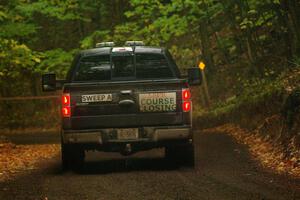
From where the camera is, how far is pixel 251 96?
18.2 m

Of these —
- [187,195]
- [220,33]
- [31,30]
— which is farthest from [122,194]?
[220,33]

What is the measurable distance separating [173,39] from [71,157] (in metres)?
22.6

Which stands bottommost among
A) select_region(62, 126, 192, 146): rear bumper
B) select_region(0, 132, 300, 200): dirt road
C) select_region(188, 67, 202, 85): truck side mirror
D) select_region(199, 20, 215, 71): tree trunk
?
select_region(0, 132, 300, 200): dirt road

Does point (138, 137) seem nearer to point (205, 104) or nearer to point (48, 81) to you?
point (48, 81)

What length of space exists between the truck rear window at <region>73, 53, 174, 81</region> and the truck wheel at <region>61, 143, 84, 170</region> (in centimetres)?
130

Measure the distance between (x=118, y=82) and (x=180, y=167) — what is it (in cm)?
198

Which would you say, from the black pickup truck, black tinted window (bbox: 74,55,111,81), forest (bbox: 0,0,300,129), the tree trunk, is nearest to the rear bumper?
the black pickup truck

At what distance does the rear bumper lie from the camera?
400 inches

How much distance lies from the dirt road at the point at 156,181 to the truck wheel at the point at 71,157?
0.17 metres

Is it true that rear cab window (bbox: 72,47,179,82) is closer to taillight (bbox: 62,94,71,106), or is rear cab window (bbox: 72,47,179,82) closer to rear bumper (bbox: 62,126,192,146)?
taillight (bbox: 62,94,71,106)

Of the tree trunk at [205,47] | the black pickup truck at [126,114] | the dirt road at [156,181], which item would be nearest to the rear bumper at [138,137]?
the black pickup truck at [126,114]

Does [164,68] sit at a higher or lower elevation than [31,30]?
lower

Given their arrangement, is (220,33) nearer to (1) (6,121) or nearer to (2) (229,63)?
(2) (229,63)

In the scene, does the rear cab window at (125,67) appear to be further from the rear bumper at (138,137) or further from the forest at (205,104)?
the forest at (205,104)
